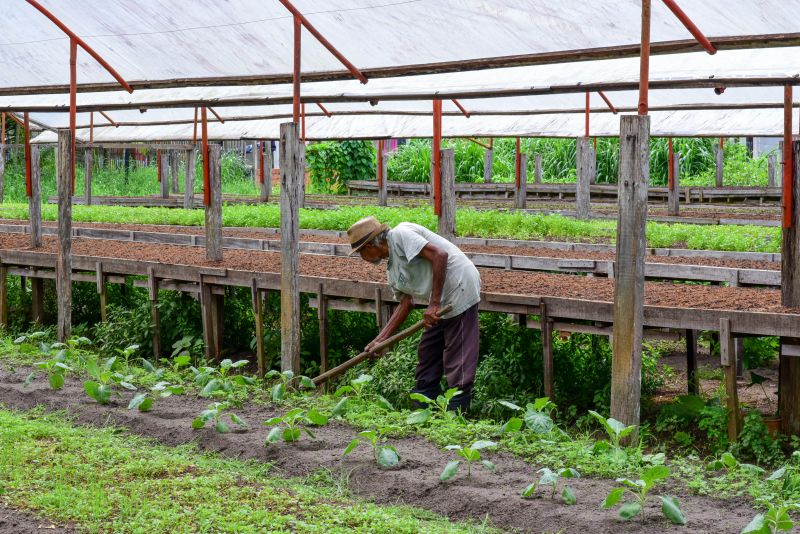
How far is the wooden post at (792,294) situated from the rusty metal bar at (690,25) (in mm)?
949

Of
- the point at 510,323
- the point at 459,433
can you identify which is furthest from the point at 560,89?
the point at 459,433

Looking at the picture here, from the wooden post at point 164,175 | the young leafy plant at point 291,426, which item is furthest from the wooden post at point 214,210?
the wooden post at point 164,175

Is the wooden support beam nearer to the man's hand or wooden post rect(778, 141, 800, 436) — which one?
wooden post rect(778, 141, 800, 436)

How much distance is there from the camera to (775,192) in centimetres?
2084

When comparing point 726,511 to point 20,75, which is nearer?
point 726,511

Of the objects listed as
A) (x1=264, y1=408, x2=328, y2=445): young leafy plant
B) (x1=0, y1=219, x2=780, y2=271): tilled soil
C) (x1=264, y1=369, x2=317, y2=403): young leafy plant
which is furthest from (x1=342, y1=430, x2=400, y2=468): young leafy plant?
(x1=0, y1=219, x2=780, y2=271): tilled soil

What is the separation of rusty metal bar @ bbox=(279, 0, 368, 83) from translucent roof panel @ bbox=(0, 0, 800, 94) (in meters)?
0.07

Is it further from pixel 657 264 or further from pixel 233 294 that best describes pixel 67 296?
pixel 657 264

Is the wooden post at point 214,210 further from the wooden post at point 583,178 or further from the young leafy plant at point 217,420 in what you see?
the wooden post at point 583,178

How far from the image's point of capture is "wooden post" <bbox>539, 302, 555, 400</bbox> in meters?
7.87

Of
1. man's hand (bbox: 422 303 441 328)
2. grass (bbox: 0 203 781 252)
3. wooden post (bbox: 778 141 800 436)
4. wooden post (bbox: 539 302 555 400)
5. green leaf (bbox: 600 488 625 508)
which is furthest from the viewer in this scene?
grass (bbox: 0 203 781 252)

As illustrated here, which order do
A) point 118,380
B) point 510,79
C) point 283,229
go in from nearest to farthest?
point 118,380, point 283,229, point 510,79

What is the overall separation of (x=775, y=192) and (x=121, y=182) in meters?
20.8

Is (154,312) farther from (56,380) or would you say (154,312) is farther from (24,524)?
(24,524)
